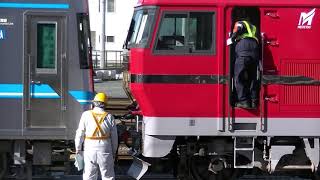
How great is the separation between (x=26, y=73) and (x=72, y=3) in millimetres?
1367

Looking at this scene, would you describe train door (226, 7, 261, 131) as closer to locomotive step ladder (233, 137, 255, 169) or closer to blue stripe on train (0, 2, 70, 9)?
locomotive step ladder (233, 137, 255, 169)

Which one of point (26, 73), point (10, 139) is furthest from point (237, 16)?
point (10, 139)

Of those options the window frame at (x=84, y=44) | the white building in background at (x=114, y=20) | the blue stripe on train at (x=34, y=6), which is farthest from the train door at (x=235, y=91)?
the white building in background at (x=114, y=20)

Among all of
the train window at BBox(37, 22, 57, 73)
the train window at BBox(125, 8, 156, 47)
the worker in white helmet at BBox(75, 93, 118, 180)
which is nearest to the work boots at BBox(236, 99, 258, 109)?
the train window at BBox(125, 8, 156, 47)

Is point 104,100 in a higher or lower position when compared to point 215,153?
higher

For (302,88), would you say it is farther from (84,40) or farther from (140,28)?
(84,40)

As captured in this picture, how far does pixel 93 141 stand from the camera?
9070 mm

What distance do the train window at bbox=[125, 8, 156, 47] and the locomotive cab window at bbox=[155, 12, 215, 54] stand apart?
0.66 feet

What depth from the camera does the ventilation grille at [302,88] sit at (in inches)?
387

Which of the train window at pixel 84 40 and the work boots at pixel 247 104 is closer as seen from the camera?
the work boots at pixel 247 104

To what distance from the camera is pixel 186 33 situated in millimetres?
9719

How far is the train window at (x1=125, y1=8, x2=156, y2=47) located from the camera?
9.77m

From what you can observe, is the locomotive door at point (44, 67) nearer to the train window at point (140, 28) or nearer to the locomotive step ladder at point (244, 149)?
the train window at point (140, 28)

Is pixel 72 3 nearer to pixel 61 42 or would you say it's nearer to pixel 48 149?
pixel 61 42
